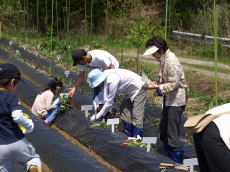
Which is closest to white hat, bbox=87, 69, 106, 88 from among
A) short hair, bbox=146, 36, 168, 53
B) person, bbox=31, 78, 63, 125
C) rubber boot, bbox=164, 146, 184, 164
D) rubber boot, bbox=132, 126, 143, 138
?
short hair, bbox=146, 36, 168, 53

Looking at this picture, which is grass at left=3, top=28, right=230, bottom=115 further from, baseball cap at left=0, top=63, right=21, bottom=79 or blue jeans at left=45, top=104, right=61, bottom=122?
baseball cap at left=0, top=63, right=21, bottom=79

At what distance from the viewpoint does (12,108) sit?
3814 millimetres

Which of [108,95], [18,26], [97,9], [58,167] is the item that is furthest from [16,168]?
[97,9]

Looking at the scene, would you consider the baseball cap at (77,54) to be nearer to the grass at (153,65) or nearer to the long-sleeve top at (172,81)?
the long-sleeve top at (172,81)

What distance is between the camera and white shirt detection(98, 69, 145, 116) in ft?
18.4

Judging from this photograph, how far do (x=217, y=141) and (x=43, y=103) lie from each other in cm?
485

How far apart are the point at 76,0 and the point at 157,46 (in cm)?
1519

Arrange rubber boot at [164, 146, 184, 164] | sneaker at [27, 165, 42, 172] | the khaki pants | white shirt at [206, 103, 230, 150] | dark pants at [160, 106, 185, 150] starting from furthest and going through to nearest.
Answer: the khaki pants → rubber boot at [164, 146, 184, 164] → dark pants at [160, 106, 185, 150] → sneaker at [27, 165, 42, 172] → white shirt at [206, 103, 230, 150]

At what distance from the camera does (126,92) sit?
610cm

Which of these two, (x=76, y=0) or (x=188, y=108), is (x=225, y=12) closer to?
(x=188, y=108)

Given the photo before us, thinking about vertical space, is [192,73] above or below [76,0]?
below

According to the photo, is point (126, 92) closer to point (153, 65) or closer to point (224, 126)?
point (224, 126)

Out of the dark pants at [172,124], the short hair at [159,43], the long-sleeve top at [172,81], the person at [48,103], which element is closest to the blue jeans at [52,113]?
the person at [48,103]

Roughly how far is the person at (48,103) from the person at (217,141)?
4668 millimetres
